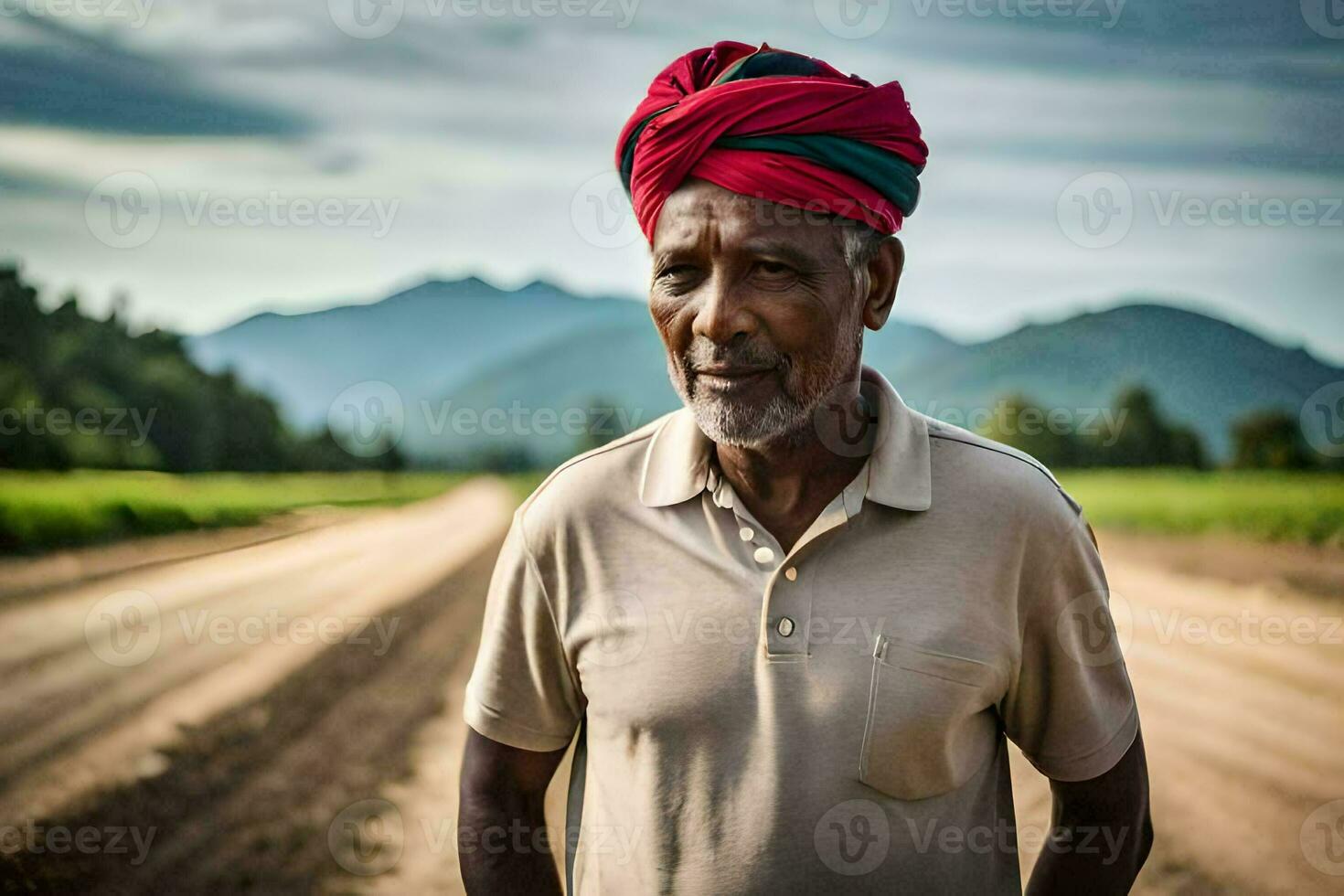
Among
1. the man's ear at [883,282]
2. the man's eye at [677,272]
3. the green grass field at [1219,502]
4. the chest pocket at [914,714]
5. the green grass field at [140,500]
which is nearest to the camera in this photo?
the chest pocket at [914,714]

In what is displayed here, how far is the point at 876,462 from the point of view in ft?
4.90

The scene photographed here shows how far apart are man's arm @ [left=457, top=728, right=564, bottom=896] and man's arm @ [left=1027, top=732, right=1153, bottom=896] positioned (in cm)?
73

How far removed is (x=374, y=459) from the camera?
13.4 metres

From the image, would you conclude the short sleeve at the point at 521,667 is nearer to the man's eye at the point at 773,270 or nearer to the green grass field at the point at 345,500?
the man's eye at the point at 773,270

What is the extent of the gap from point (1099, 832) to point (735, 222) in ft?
3.28

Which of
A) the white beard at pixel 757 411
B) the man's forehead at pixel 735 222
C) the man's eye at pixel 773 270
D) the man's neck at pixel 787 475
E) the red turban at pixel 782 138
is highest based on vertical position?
the red turban at pixel 782 138

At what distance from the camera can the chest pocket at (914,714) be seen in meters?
1.39

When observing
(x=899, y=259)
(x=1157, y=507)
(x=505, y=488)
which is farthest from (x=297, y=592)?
(x=899, y=259)

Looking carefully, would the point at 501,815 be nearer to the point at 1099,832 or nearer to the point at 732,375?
the point at 732,375

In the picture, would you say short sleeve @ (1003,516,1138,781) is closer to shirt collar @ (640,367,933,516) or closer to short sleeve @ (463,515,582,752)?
shirt collar @ (640,367,933,516)

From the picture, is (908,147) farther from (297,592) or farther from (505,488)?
(505,488)

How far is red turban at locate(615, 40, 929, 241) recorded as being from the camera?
1495 mm

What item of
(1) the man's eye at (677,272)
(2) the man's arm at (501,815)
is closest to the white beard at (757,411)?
(1) the man's eye at (677,272)

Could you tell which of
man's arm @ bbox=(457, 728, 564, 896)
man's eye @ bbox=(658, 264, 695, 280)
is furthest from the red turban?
man's arm @ bbox=(457, 728, 564, 896)
